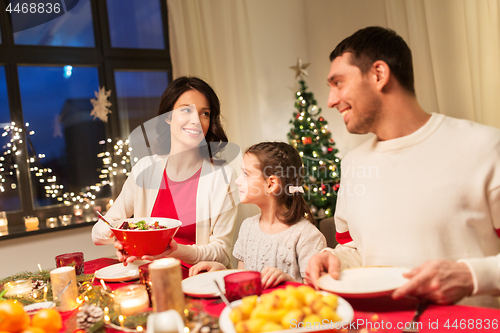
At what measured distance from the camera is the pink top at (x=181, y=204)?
78.9 inches

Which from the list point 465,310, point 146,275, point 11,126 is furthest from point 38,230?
point 465,310

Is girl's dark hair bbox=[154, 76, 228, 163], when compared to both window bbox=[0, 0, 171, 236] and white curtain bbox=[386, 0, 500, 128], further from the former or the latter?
white curtain bbox=[386, 0, 500, 128]

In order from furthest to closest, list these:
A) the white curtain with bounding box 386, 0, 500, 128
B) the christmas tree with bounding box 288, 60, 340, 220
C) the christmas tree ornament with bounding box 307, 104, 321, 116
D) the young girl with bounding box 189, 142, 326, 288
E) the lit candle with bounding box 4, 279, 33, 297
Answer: the christmas tree ornament with bounding box 307, 104, 321, 116, the christmas tree with bounding box 288, 60, 340, 220, the white curtain with bounding box 386, 0, 500, 128, the young girl with bounding box 189, 142, 326, 288, the lit candle with bounding box 4, 279, 33, 297

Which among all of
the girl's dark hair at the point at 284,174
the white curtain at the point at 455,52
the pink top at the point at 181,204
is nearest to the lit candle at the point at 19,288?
the pink top at the point at 181,204

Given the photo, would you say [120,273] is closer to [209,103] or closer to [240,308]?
[240,308]

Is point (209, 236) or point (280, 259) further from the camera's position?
point (209, 236)

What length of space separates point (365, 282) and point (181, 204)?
1.25m

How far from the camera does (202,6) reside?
3.95m

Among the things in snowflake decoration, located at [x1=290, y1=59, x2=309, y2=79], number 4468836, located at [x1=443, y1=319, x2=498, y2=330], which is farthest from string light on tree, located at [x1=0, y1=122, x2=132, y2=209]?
number 4468836, located at [x1=443, y1=319, x2=498, y2=330]

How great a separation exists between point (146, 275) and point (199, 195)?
98 cm

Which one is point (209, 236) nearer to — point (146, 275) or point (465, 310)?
point (146, 275)

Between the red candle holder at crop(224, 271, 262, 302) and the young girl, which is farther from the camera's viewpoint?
the young girl

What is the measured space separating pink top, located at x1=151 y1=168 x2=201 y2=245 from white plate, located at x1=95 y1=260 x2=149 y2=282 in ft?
1.46

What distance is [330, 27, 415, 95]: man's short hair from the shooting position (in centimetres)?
128
